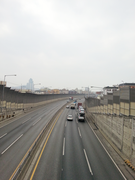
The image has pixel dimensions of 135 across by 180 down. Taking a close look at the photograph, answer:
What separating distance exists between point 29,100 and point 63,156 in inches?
1837

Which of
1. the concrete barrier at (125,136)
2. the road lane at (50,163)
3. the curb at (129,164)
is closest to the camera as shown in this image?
the road lane at (50,163)

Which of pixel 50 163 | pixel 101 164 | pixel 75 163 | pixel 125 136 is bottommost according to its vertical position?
pixel 101 164

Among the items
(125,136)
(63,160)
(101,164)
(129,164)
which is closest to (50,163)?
(63,160)

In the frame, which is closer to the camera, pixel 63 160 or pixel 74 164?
pixel 74 164

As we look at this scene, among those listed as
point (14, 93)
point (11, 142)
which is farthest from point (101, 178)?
point (14, 93)

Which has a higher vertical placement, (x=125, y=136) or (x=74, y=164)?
(x=125, y=136)

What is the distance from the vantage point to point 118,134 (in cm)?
1886

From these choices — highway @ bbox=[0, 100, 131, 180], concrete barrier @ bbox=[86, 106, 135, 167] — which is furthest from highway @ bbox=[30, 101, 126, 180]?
concrete barrier @ bbox=[86, 106, 135, 167]

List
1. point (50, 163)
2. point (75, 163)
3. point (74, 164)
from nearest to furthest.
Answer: point (50, 163) < point (74, 164) < point (75, 163)

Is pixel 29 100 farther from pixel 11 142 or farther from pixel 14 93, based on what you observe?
pixel 11 142

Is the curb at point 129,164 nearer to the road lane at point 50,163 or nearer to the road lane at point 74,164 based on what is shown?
the road lane at point 74,164

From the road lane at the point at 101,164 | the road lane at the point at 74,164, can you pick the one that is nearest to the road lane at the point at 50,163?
the road lane at the point at 74,164

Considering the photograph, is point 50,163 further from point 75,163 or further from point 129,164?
point 129,164

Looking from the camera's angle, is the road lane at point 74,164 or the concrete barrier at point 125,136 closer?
the road lane at point 74,164
